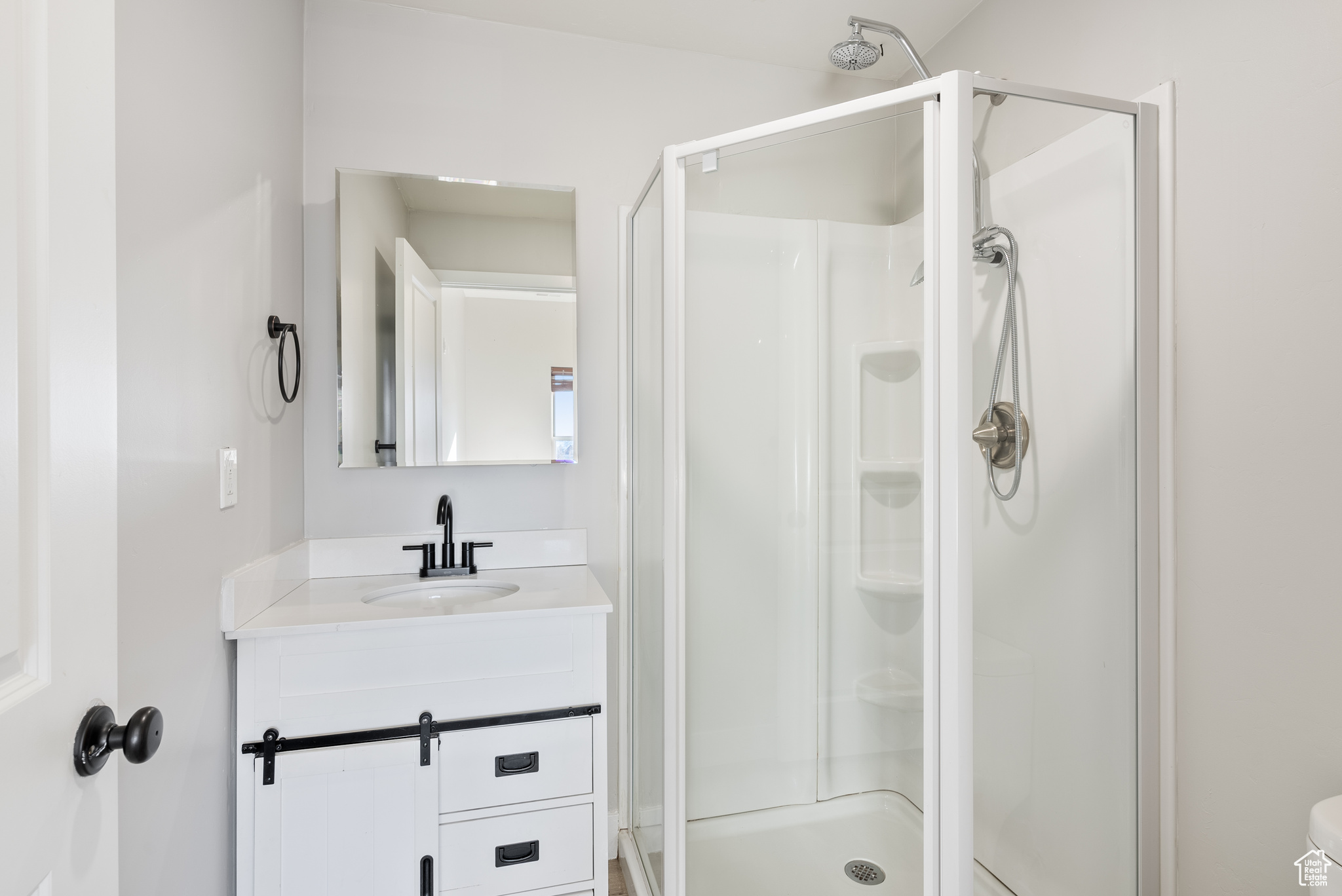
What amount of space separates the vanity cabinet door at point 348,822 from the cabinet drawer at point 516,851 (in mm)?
42

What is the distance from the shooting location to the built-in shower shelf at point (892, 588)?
4.02 ft

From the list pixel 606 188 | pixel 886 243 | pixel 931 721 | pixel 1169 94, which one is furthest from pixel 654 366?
pixel 1169 94

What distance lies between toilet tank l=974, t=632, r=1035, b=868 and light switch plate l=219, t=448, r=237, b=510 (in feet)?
4.92

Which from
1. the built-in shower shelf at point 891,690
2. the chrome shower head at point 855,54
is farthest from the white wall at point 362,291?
the built-in shower shelf at point 891,690

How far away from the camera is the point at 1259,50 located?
119 centimetres

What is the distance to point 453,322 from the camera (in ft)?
6.34

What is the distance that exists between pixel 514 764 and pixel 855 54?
2.05m

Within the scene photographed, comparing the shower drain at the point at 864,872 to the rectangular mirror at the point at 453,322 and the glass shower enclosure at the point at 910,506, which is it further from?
the rectangular mirror at the point at 453,322

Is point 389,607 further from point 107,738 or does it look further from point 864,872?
point 864,872

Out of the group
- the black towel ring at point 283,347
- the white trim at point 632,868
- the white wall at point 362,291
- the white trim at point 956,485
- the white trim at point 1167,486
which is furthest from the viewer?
the white wall at point 362,291

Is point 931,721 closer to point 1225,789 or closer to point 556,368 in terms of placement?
point 1225,789

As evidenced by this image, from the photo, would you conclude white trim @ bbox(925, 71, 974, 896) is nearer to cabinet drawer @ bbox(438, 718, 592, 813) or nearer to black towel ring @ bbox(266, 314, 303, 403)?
cabinet drawer @ bbox(438, 718, 592, 813)

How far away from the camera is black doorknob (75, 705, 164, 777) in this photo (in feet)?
2.05

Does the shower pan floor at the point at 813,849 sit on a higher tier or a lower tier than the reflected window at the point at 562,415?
lower
